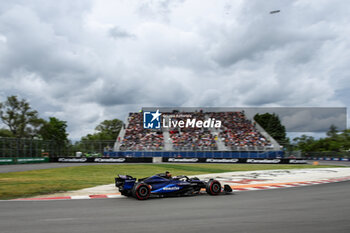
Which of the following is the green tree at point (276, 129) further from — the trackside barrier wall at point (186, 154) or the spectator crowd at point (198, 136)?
the trackside barrier wall at point (186, 154)

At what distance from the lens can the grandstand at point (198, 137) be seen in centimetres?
5075

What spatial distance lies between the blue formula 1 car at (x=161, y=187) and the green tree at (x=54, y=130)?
6164 cm

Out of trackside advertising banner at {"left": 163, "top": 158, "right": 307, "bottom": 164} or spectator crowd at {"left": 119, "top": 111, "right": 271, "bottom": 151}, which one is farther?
spectator crowd at {"left": 119, "top": 111, "right": 271, "bottom": 151}

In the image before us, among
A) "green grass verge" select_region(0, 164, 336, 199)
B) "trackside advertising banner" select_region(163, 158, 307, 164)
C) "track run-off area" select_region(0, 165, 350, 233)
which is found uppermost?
"track run-off area" select_region(0, 165, 350, 233)

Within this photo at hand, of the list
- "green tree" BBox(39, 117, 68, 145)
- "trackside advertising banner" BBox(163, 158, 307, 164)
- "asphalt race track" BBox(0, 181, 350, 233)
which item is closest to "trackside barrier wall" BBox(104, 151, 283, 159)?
"trackside advertising banner" BBox(163, 158, 307, 164)

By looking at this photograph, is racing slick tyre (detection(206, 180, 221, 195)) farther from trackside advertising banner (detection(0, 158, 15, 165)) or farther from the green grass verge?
trackside advertising banner (detection(0, 158, 15, 165))

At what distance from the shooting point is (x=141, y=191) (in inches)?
410

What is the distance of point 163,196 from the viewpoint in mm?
11242

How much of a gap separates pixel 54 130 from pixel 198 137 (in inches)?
1557

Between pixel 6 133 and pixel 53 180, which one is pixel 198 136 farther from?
pixel 6 133

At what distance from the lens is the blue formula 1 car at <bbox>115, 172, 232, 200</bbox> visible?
10453 millimetres

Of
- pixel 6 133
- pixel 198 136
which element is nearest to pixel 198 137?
pixel 198 136

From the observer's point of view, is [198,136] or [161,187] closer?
[161,187]

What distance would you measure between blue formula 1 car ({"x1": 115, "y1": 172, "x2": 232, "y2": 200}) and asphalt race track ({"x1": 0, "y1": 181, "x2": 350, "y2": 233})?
0.45 meters
